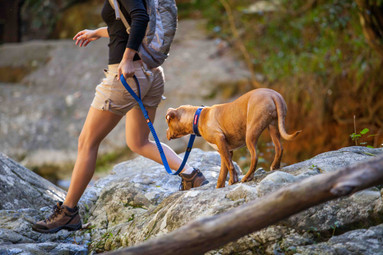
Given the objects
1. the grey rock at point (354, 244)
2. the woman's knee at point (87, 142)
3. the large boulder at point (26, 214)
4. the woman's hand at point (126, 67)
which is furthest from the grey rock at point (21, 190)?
the grey rock at point (354, 244)

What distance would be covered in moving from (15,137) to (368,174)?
821 cm

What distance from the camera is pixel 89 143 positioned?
3.16 meters

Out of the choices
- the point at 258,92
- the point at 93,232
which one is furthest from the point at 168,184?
the point at 258,92

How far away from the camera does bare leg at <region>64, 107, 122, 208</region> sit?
3.11 metres

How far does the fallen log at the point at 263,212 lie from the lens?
1.69m

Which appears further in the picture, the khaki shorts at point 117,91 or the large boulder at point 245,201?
the khaki shorts at point 117,91

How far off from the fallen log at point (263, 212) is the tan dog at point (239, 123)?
76cm

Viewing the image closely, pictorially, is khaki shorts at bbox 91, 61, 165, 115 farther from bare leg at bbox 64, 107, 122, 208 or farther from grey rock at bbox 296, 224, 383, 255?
grey rock at bbox 296, 224, 383, 255

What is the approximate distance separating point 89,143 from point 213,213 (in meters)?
1.20

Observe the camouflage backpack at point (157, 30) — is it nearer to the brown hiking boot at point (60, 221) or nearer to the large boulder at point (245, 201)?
the large boulder at point (245, 201)

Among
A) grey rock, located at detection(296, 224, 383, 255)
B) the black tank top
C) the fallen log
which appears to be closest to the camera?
the fallen log

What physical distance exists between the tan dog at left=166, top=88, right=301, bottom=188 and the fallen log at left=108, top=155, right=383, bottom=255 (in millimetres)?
762

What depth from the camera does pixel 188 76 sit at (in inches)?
362

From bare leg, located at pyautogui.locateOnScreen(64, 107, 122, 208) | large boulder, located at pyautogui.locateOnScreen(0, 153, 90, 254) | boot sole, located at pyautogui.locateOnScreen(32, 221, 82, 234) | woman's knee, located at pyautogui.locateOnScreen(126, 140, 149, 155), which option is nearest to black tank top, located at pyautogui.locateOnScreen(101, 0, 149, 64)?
bare leg, located at pyautogui.locateOnScreen(64, 107, 122, 208)
